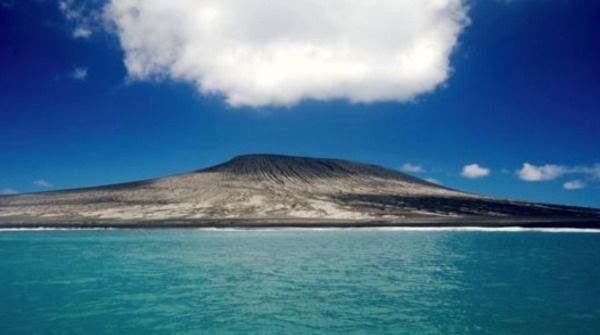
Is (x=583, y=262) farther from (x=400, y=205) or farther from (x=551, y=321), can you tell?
(x=400, y=205)

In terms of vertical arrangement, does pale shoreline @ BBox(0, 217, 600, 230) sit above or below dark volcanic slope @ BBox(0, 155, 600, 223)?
below

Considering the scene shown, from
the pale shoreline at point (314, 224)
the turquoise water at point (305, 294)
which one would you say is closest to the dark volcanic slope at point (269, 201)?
the pale shoreline at point (314, 224)

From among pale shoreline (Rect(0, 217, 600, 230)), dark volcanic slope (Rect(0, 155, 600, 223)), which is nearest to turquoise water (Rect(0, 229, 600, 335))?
pale shoreline (Rect(0, 217, 600, 230))

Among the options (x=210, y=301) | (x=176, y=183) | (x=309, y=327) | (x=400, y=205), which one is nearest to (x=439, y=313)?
(x=309, y=327)

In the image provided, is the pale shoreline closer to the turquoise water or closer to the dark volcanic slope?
the dark volcanic slope

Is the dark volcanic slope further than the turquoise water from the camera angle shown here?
Yes

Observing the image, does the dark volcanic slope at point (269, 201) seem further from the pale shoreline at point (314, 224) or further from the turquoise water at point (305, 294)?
the turquoise water at point (305, 294)
